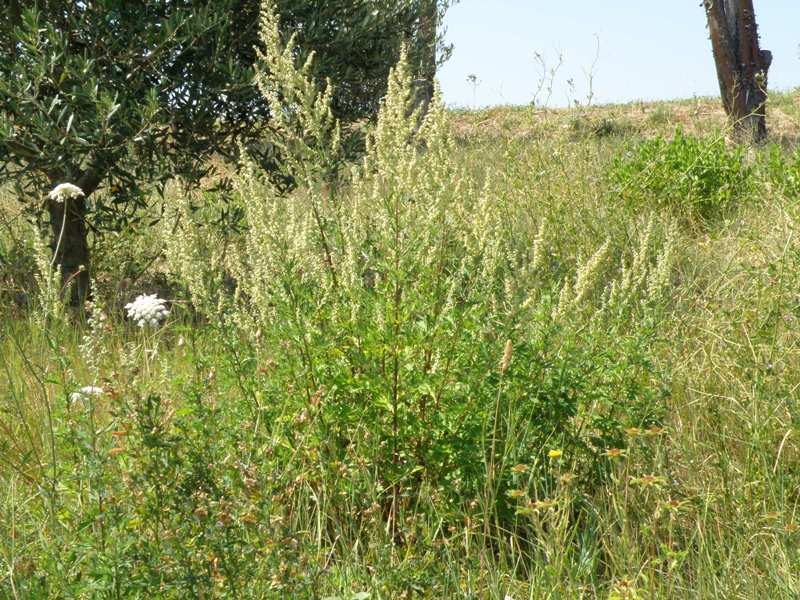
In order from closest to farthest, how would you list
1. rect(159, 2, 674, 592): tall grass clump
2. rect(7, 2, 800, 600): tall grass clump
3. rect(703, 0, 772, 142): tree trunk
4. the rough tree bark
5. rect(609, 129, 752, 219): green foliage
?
rect(7, 2, 800, 600): tall grass clump
rect(159, 2, 674, 592): tall grass clump
the rough tree bark
rect(609, 129, 752, 219): green foliage
rect(703, 0, 772, 142): tree trunk

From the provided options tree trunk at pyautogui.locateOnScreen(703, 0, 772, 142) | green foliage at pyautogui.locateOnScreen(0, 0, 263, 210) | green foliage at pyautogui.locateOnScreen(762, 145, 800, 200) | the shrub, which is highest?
tree trunk at pyautogui.locateOnScreen(703, 0, 772, 142)

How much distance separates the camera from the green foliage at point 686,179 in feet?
23.8

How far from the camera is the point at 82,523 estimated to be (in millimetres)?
2395

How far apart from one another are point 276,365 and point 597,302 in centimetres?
242

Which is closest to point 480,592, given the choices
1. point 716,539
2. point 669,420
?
point 716,539

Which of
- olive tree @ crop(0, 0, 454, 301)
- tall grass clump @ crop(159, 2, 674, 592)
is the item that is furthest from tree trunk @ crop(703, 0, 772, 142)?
tall grass clump @ crop(159, 2, 674, 592)

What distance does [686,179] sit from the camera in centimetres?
729

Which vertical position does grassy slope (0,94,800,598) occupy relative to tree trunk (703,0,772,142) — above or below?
below

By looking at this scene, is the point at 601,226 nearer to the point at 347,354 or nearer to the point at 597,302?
the point at 597,302

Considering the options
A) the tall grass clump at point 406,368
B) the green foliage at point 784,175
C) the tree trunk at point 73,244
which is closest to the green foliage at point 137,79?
the tree trunk at point 73,244

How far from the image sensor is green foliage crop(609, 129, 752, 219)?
23.8ft

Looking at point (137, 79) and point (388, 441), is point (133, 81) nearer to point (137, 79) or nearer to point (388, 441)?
point (137, 79)

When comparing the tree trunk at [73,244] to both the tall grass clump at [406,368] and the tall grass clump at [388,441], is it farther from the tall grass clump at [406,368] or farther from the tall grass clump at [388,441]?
the tall grass clump at [406,368]

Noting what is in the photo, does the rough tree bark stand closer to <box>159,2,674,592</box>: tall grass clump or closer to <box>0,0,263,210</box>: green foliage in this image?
<box>0,0,263,210</box>: green foliage
